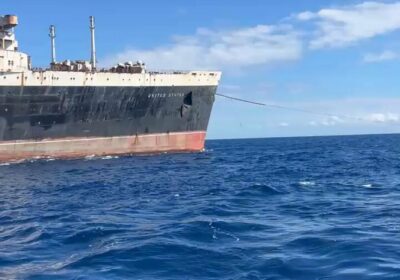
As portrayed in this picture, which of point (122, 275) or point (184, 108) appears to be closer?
point (122, 275)

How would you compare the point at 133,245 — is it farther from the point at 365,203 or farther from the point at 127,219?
the point at 365,203

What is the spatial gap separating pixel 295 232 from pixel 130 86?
34.9 metres

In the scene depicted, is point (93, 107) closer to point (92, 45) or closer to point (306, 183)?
point (92, 45)

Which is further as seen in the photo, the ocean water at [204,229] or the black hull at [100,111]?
the black hull at [100,111]

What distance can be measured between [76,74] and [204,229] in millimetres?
31862

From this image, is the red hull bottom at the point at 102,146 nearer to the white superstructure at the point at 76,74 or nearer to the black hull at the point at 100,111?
the black hull at the point at 100,111

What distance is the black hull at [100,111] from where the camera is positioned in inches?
1582

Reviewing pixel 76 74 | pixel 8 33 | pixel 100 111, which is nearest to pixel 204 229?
pixel 76 74

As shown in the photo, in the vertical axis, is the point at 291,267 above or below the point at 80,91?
below

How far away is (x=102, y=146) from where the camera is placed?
149ft

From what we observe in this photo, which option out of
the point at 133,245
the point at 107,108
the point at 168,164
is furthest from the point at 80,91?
the point at 133,245

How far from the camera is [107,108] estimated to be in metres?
45.3

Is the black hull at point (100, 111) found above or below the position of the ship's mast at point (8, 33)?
below

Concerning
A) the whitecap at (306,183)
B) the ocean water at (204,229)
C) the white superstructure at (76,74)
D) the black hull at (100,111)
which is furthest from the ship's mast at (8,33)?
the whitecap at (306,183)
